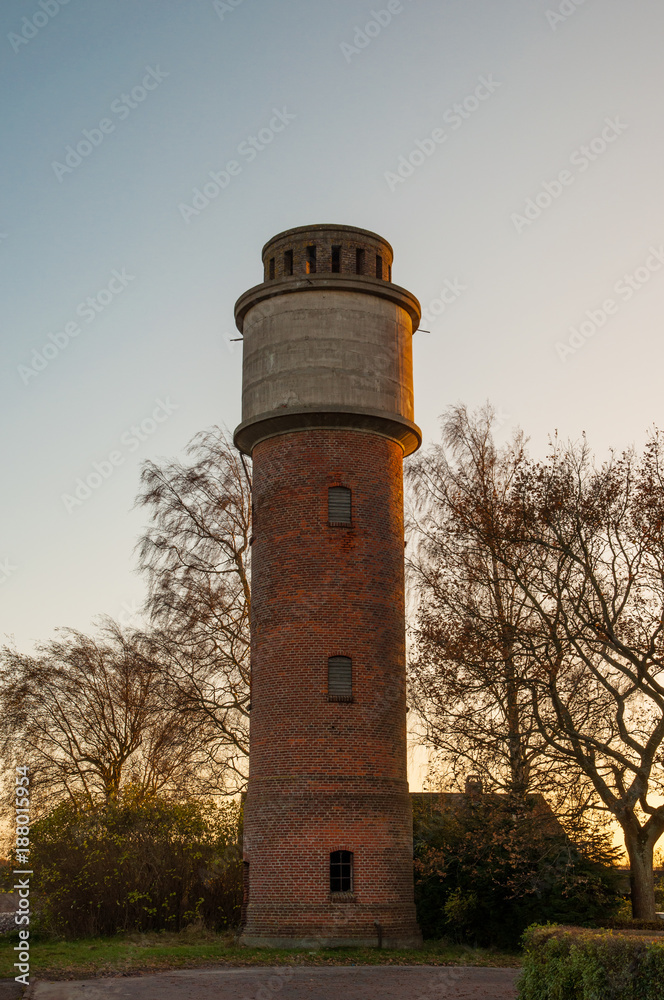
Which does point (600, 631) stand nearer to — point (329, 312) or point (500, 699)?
point (500, 699)

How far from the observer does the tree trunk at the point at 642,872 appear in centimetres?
1842

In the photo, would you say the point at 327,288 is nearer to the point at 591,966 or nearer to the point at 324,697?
the point at 324,697

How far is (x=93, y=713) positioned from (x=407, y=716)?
38.6ft

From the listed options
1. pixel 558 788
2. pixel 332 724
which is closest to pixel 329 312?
pixel 332 724

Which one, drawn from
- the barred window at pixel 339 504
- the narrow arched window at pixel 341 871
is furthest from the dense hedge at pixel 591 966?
the barred window at pixel 339 504

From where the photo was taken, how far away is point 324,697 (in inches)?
819

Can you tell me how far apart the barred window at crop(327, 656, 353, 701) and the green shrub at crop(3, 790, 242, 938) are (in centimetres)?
568

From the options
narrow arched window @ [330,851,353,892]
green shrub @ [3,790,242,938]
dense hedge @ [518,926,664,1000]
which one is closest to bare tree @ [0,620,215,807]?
green shrub @ [3,790,242,938]

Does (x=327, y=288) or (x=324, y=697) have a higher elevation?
(x=327, y=288)

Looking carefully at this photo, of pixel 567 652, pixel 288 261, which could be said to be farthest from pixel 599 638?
pixel 288 261

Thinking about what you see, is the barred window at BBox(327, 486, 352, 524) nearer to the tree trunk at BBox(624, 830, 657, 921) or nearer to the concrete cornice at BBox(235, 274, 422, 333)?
the concrete cornice at BBox(235, 274, 422, 333)

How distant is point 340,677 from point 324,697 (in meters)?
0.56

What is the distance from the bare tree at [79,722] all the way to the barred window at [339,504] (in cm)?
965

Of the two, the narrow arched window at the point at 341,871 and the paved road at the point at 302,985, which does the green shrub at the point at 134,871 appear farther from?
the paved road at the point at 302,985
